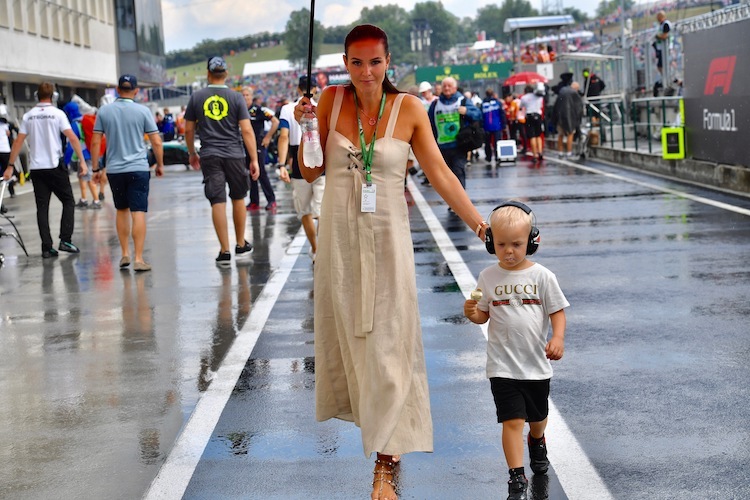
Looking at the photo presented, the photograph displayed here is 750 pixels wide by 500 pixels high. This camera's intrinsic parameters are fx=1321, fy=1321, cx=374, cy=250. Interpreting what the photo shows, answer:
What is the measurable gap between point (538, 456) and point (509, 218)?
0.99 m

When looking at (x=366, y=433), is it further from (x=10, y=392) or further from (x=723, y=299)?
(x=723, y=299)

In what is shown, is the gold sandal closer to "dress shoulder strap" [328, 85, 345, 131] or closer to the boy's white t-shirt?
the boy's white t-shirt

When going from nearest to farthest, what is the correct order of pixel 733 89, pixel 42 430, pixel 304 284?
1. pixel 42 430
2. pixel 304 284
3. pixel 733 89

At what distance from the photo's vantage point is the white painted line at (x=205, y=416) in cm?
523

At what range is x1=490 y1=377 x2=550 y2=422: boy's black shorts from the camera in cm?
492

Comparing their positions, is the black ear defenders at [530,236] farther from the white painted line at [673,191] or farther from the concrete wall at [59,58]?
the concrete wall at [59,58]

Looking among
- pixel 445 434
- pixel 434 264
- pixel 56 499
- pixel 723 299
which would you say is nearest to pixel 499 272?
pixel 445 434

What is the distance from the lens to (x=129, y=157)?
1266 cm

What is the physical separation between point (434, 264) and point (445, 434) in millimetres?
6334

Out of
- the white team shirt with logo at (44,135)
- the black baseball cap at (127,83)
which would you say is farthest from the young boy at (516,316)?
the white team shirt with logo at (44,135)

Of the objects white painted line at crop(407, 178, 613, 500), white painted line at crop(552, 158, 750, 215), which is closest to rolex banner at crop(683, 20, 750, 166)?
white painted line at crop(552, 158, 750, 215)

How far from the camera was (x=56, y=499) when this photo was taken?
16.8 feet

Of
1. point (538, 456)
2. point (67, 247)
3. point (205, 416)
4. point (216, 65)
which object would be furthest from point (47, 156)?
point (538, 456)

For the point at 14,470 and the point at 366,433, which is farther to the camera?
the point at 14,470
